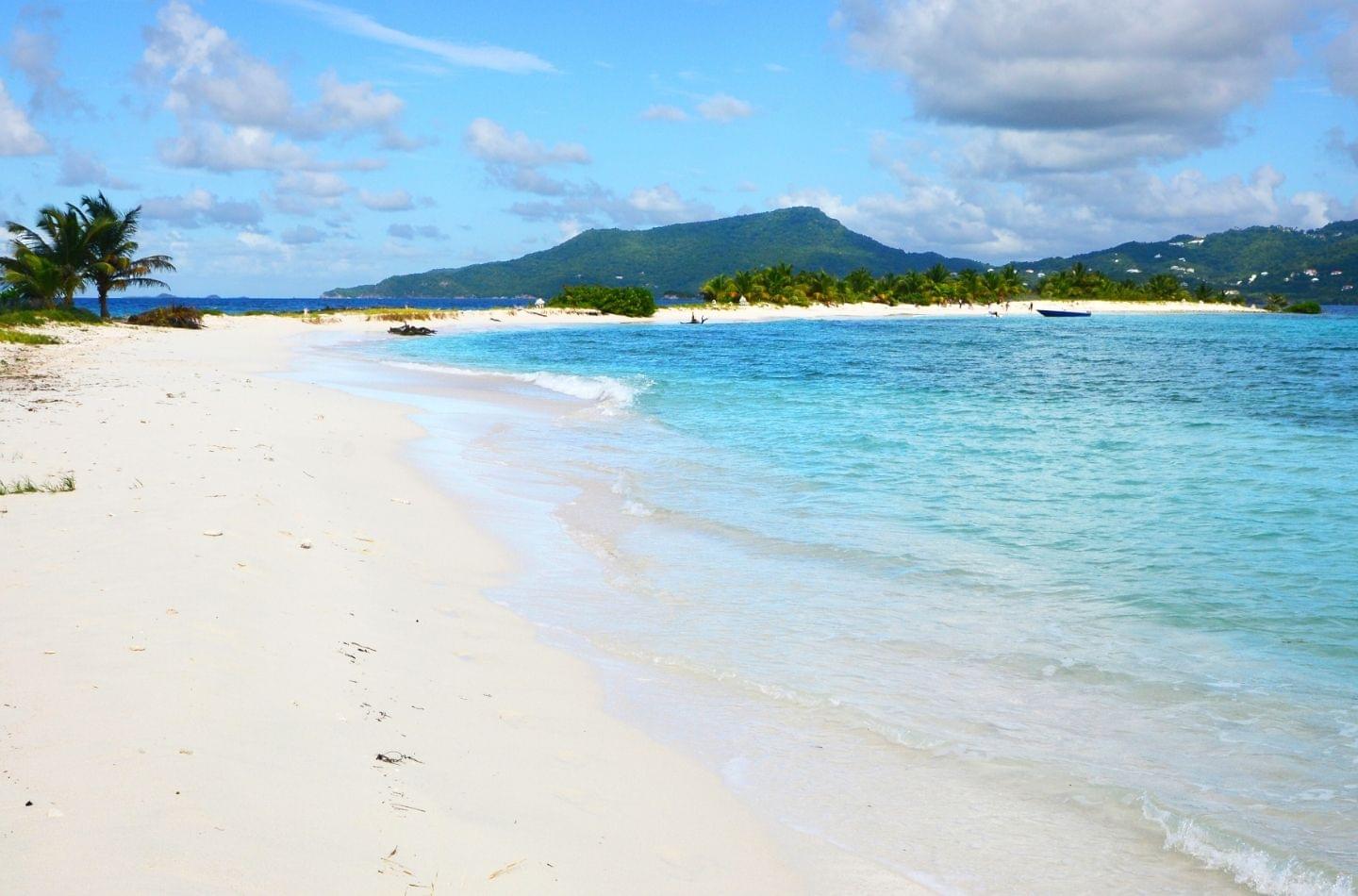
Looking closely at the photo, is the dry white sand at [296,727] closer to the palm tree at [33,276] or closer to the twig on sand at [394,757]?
the twig on sand at [394,757]

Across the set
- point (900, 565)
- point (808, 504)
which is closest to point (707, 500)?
point (808, 504)

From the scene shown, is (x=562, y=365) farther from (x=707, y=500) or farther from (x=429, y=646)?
(x=429, y=646)

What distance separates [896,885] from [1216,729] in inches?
114

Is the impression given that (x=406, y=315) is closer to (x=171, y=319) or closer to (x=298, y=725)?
(x=171, y=319)

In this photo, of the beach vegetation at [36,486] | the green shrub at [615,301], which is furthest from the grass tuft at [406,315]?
the beach vegetation at [36,486]

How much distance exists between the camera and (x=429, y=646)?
605 cm

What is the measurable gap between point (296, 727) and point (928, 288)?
→ 139327 millimetres

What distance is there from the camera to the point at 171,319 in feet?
159

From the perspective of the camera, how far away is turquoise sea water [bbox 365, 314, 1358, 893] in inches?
177

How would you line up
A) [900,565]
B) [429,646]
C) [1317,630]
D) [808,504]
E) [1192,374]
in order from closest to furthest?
1. [429,646]
2. [1317,630]
3. [900,565]
4. [808,504]
5. [1192,374]

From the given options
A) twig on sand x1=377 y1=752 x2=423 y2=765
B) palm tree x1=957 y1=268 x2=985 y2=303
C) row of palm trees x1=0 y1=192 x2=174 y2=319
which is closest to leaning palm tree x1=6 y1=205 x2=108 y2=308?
row of palm trees x1=0 y1=192 x2=174 y2=319

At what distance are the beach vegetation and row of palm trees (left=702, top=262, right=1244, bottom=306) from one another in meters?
103

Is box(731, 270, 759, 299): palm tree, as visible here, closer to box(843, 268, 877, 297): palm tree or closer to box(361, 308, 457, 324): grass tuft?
box(843, 268, 877, 297): palm tree

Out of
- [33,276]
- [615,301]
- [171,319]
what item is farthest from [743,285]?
[33,276]
